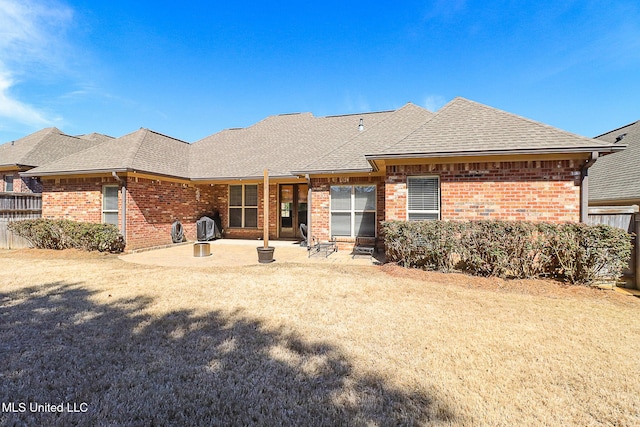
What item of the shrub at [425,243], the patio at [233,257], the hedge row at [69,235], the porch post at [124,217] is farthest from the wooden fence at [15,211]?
the shrub at [425,243]

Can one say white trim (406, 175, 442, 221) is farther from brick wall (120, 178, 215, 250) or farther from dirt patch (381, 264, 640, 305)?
brick wall (120, 178, 215, 250)

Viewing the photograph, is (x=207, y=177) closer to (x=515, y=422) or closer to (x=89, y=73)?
(x=89, y=73)

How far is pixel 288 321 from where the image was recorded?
13.5ft

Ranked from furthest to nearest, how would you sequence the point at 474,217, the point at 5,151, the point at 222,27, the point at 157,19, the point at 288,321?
1. the point at 5,151
2. the point at 222,27
3. the point at 157,19
4. the point at 474,217
5. the point at 288,321

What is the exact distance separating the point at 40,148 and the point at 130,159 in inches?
435

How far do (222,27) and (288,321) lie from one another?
1374cm

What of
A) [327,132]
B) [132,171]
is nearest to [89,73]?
[132,171]

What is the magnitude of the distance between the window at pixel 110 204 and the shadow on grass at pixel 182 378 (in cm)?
790

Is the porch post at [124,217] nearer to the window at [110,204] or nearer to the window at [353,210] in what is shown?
the window at [110,204]

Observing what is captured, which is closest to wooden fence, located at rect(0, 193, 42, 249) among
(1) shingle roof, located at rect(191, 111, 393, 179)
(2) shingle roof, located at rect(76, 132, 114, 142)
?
(1) shingle roof, located at rect(191, 111, 393, 179)

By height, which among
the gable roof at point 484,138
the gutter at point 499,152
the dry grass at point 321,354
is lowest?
the dry grass at point 321,354

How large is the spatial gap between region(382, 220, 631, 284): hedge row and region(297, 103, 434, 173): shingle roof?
3642mm

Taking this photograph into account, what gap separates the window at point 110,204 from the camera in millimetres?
10984

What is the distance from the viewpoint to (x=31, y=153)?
630 inches
